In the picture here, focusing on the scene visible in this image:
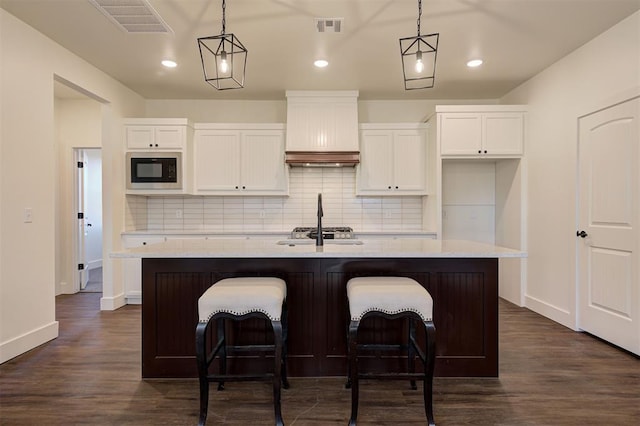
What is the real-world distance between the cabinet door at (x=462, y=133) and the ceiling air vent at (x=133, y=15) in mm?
2976

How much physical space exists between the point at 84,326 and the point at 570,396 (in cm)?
403

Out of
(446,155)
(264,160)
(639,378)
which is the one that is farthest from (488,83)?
(639,378)

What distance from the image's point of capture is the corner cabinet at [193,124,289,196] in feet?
14.9

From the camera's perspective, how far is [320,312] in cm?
239

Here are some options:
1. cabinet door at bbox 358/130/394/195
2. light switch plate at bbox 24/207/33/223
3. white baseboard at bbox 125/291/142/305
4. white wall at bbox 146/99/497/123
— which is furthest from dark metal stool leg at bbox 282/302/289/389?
white wall at bbox 146/99/497/123

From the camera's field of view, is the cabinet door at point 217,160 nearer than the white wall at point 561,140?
No

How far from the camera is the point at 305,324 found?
2398mm

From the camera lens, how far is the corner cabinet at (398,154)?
4496 millimetres

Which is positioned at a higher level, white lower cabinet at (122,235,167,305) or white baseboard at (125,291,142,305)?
white lower cabinet at (122,235,167,305)

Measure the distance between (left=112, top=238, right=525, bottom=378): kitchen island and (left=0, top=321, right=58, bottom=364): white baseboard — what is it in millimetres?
1212

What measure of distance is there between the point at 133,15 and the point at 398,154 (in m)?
3.10

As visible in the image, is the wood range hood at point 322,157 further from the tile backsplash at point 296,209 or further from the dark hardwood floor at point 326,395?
the dark hardwood floor at point 326,395

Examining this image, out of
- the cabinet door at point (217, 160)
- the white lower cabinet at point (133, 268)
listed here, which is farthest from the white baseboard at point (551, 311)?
the white lower cabinet at point (133, 268)

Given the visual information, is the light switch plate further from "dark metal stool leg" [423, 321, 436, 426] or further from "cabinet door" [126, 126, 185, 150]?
"dark metal stool leg" [423, 321, 436, 426]
